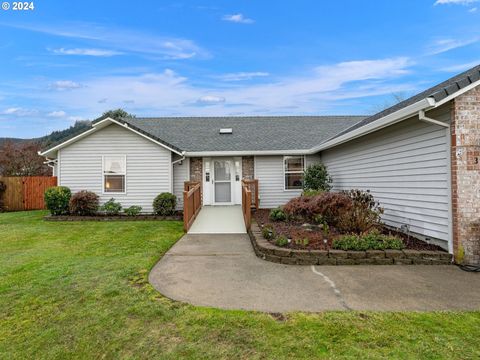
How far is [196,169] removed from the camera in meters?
13.0

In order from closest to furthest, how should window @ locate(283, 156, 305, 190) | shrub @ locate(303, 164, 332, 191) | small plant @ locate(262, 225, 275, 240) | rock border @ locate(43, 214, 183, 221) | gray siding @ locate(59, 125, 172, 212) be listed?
small plant @ locate(262, 225, 275, 240)
rock border @ locate(43, 214, 183, 221)
gray siding @ locate(59, 125, 172, 212)
shrub @ locate(303, 164, 332, 191)
window @ locate(283, 156, 305, 190)

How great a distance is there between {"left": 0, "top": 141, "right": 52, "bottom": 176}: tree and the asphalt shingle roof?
10.4 m

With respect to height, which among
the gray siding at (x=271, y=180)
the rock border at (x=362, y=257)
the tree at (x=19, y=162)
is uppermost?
the tree at (x=19, y=162)

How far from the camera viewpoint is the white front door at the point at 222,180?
13266 millimetres

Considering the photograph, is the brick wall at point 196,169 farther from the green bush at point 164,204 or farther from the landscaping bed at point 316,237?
the landscaping bed at point 316,237

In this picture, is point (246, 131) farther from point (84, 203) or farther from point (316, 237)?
point (316, 237)

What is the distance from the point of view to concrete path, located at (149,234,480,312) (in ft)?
11.9

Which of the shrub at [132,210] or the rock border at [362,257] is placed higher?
the shrub at [132,210]

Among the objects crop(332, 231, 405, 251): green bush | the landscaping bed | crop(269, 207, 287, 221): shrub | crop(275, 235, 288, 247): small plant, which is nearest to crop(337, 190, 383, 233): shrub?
the landscaping bed

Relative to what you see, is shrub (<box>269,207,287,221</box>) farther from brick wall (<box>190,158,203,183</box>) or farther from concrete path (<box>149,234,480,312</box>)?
brick wall (<box>190,158,203,183</box>)

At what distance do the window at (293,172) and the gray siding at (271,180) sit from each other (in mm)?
187

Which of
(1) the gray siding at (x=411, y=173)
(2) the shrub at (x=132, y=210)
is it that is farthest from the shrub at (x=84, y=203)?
(1) the gray siding at (x=411, y=173)

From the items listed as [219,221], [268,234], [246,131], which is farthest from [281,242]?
[246,131]

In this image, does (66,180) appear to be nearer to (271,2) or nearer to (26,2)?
(26,2)
